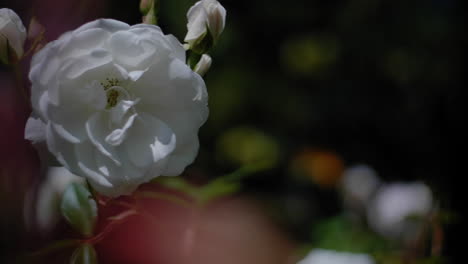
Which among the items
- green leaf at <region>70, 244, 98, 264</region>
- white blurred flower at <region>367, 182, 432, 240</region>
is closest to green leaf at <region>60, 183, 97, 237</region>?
green leaf at <region>70, 244, 98, 264</region>

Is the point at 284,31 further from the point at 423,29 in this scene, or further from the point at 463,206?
the point at 463,206

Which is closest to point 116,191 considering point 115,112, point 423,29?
point 115,112

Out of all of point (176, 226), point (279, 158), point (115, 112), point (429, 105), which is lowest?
point (279, 158)

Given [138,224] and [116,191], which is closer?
[116,191]

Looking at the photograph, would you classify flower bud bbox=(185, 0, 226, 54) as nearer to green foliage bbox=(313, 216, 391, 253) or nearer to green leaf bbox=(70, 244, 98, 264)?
green leaf bbox=(70, 244, 98, 264)

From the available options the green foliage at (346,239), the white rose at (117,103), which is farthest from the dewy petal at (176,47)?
the green foliage at (346,239)
